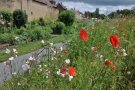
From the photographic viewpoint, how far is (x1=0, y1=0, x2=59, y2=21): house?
45.4 m

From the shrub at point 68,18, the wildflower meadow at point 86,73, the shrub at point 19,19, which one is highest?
the wildflower meadow at point 86,73

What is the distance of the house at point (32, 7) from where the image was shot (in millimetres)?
45416

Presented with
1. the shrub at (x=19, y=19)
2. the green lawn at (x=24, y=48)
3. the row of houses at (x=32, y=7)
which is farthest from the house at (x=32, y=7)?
the green lawn at (x=24, y=48)

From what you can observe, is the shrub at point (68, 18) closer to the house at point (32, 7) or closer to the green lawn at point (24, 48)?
the house at point (32, 7)

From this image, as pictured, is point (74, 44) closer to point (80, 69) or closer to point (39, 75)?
point (39, 75)

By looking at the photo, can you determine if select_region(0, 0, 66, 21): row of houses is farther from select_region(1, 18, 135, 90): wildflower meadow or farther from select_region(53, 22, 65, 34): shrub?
select_region(1, 18, 135, 90): wildflower meadow

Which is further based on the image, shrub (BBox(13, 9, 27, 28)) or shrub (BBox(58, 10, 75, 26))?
shrub (BBox(58, 10, 75, 26))

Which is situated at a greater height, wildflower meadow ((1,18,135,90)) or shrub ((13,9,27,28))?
wildflower meadow ((1,18,135,90))

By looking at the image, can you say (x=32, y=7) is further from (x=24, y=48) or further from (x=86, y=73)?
(x=86, y=73)

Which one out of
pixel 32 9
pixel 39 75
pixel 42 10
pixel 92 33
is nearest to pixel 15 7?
pixel 32 9

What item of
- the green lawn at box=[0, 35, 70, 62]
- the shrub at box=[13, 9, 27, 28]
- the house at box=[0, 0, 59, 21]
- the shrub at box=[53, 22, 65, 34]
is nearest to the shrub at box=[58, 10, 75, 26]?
the house at box=[0, 0, 59, 21]

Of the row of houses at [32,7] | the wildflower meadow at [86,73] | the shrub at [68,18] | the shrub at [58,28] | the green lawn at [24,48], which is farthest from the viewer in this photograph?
the shrub at [68,18]

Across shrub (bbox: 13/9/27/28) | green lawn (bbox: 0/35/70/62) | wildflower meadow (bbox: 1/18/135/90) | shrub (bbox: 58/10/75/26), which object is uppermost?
wildflower meadow (bbox: 1/18/135/90)

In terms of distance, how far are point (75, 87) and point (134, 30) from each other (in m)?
4.46
